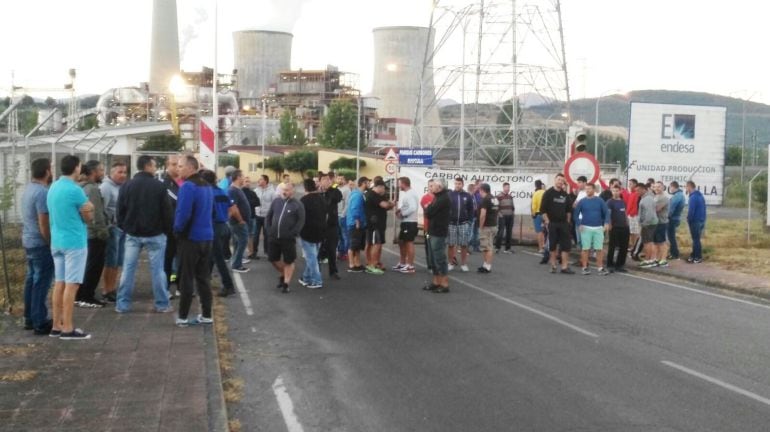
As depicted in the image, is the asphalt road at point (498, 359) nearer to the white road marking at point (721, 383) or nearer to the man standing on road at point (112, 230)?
the white road marking at point (721, 383)

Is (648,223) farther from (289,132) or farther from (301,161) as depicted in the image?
(289,132)

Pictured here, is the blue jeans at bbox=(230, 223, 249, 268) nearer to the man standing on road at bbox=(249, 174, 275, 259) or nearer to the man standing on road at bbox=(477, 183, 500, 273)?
the man standing on road at bbox=(249, 174, 275, 259)

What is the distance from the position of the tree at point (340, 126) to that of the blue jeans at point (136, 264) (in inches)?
3109

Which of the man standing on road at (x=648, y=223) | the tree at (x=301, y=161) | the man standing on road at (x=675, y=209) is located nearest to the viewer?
the man standing on road at (x=648, y=223)

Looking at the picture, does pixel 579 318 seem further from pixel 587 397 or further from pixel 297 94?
pixel 297 94

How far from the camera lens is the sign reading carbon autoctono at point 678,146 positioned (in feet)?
94.3

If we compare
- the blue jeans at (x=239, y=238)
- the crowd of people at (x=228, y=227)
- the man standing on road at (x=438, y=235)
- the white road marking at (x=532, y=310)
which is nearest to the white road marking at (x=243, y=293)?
the crowd of people at (x=228, y=227)

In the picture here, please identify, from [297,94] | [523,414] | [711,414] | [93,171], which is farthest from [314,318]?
[297,94]

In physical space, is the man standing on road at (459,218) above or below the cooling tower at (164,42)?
below

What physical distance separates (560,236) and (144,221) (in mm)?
9722

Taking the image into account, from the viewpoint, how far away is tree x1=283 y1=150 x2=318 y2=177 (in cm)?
7100

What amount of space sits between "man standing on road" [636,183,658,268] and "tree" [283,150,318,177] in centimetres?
5280

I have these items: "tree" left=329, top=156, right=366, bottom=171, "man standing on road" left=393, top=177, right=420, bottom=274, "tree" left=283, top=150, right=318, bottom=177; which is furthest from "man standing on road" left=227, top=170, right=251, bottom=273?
"tree" left=283, top=150, right=318, bottom=177

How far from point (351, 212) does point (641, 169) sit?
47.1 feet
